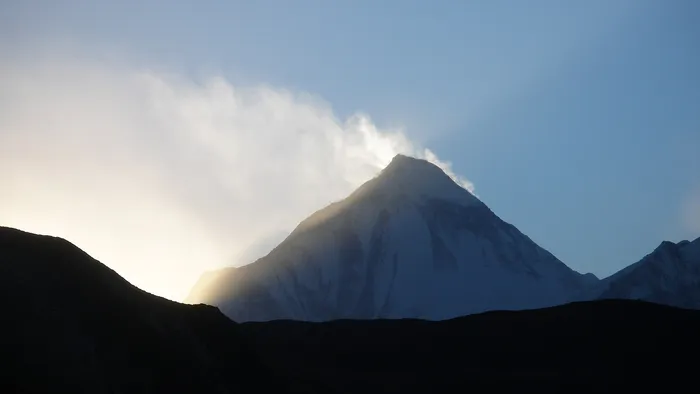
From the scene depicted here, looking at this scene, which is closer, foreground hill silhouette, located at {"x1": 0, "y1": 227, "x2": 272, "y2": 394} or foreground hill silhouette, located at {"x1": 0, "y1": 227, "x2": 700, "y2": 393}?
foreground hill silhouette, located at {"x1": 0, "y1": 227, "x2": 272, "y2": 394}

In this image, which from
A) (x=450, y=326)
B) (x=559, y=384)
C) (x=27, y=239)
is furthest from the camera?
(x=450, y=326)

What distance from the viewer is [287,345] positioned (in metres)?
71.6

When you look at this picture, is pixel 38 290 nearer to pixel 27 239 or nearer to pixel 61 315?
pixel 61 315

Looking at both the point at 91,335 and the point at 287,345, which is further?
the point at 287,345

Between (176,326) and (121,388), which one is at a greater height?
(176,326)

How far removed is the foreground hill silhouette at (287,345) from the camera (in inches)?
1287

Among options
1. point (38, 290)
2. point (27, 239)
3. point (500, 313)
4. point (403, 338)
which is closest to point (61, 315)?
point (38, 290)

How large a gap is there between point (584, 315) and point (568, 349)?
794 cm

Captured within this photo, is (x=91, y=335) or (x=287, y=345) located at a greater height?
(x=287, y=345)

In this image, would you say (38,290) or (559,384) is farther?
(559,384)

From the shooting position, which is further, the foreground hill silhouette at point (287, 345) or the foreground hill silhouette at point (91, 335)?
the foreground hill silhouette at point (287, 345)

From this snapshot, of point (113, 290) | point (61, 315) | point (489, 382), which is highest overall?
point (489, 382)

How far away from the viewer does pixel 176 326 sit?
4053cm

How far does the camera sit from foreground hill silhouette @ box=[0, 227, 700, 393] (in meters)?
32.7
